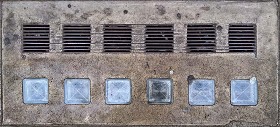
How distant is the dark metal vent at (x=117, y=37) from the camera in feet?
23.2

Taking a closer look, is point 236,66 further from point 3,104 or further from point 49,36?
point 3,104

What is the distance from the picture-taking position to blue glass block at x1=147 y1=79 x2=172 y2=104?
23.0 ft

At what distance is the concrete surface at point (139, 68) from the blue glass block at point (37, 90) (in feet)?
0.40

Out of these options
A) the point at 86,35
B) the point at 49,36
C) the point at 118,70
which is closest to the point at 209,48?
the point at 118,70

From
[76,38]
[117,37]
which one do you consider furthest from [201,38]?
[76,38]

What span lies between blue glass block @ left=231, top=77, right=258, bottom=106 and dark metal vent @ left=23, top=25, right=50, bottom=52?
13.4ft

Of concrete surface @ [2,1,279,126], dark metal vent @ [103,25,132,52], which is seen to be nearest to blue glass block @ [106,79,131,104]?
concrete surface @ [2,1,279,126]

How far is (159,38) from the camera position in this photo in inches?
278

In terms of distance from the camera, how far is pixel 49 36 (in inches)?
279

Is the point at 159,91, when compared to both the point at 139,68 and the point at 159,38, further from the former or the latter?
the point at 159,38

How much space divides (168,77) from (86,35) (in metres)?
1.94

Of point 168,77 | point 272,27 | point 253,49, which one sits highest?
point 272,27

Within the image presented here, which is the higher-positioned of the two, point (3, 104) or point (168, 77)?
point (168, 77)

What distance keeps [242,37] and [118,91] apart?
9.33ft
